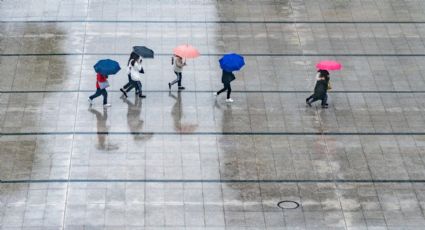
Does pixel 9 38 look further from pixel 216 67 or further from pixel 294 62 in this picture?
pixel 294 62

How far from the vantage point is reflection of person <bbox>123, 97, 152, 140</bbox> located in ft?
88.7

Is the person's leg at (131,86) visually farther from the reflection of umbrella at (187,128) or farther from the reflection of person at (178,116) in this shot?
the reflection of umbrella at (187,128)

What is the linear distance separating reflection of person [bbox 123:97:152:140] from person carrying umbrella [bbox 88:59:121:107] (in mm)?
741

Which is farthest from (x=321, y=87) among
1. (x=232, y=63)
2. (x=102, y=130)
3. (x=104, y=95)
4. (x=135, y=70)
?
(x=102, y=130)

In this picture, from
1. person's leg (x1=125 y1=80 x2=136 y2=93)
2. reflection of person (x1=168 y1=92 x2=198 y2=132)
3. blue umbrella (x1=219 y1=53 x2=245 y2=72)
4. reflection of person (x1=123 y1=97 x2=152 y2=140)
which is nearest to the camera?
reflection of person (x1=123 y1=97 x2=152 y2=140)

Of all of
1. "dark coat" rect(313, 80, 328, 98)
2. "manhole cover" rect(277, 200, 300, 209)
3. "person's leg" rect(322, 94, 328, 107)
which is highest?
"dark coat" rect(313, 80, 328, 98)

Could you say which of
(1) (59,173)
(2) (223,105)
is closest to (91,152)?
(1) (59,173)

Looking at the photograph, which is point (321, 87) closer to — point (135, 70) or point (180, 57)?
point (180, 57)

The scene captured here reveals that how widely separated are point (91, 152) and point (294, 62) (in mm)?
7501

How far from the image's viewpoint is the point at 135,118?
91.3 ft

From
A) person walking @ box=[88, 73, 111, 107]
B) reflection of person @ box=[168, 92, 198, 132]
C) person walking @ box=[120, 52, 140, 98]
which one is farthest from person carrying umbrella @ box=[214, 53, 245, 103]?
person walking @ box=[88, 73, 111, 107]

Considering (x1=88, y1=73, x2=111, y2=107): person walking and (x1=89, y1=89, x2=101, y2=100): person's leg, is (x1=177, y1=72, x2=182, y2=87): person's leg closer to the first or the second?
(x1=88, y1=73, x2=111, y2=107): person walking

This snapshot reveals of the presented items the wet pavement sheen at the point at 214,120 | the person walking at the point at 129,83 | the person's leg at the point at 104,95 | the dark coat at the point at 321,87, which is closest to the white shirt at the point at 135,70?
the person walking at the point at 129,83

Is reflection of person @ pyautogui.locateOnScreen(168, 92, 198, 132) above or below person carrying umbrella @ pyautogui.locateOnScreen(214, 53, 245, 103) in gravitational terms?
below
